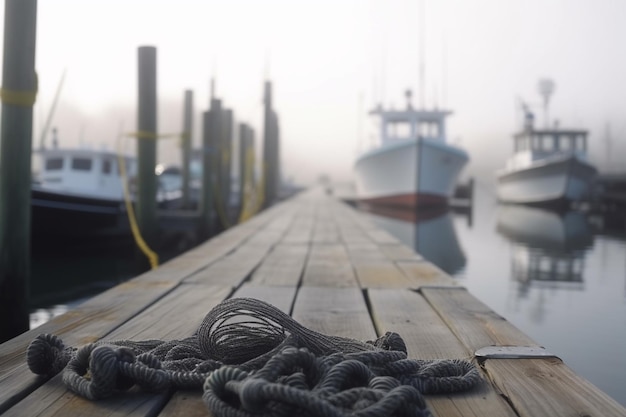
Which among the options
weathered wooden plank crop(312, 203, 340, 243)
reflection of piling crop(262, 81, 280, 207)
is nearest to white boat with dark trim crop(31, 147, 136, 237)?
weathered wooden plank crop(312, 203, 340, 243)

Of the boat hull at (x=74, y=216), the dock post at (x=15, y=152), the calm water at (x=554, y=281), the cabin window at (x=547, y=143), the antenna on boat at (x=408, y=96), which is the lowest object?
the calm water at (x=554, y=281)

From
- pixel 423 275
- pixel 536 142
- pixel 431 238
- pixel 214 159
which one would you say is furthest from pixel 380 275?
pixel 536 142

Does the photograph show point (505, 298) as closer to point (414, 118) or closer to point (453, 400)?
point (453, 400)

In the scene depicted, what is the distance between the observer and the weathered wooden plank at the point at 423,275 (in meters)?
3.95

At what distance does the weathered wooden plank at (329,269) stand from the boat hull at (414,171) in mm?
17194

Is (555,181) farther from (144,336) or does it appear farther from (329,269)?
(144,336)

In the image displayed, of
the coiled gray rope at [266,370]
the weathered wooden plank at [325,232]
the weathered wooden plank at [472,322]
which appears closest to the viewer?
the coiled gray rope at [266,370]

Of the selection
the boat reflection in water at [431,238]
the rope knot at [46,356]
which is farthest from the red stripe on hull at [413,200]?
the rope knot at [46,356]

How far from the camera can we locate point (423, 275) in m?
4.33

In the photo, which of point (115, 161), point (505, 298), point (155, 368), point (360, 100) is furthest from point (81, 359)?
point (360, 100)

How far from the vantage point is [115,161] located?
50.0ft

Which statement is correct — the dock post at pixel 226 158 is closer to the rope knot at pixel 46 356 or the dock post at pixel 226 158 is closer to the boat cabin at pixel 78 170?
the boat cabin at pixel 78 170

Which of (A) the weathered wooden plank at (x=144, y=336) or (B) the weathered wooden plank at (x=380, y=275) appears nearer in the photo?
(A) the weathered wooden plank at (x=144, y=336)

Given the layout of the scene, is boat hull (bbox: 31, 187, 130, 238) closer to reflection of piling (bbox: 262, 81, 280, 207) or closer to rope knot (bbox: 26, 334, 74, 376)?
reflection of piling (bbox: 262, 81, 280, 207)
